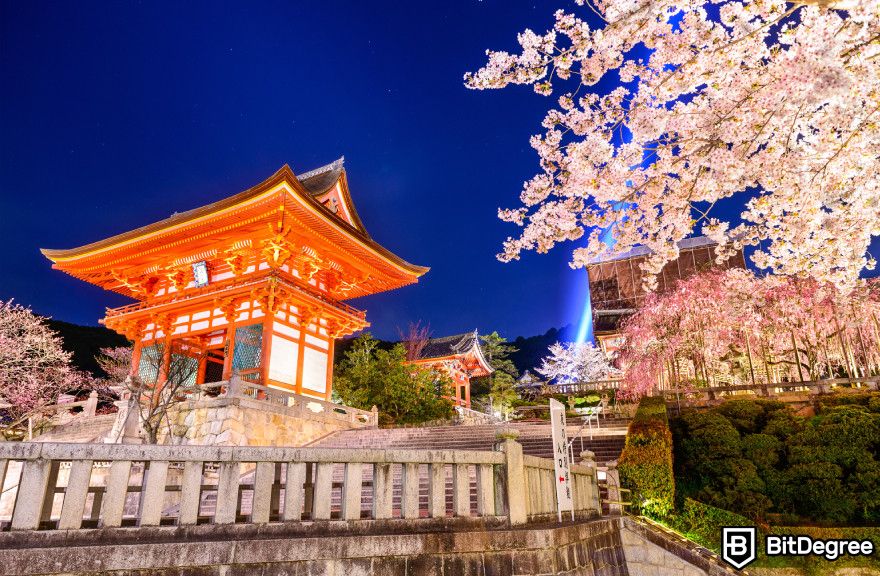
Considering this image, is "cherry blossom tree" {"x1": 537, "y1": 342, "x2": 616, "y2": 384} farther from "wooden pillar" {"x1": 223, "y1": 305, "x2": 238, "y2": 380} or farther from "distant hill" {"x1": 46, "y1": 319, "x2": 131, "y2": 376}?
"distant hill" {"x1": 46, "y1": 319, "x2": 131, "y2": 376}

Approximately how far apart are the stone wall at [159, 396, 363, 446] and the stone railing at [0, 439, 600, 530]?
9439 millimetres

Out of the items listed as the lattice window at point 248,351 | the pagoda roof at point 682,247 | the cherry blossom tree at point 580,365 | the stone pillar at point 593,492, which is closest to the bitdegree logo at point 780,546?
the stone pillar at point 593,492

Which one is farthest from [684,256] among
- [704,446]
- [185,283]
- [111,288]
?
[111,288]

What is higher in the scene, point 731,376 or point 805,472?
point 731,376

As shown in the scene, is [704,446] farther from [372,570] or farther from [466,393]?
[466,393]

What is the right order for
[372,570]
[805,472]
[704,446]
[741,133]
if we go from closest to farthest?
1. [372,570]
2. [741,133]
3. [805,472]
4. [704,446]

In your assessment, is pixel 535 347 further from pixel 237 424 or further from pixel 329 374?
pixel 237 424

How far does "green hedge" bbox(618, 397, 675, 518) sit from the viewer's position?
10.9 metres

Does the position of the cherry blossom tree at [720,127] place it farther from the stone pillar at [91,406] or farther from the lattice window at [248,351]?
the stone pillar at [91,406]

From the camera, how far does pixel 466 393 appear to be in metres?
36.5

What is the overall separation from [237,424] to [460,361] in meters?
21.9

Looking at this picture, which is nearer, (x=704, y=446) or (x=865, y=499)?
(x=865, y=499)

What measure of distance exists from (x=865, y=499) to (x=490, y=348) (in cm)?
3196

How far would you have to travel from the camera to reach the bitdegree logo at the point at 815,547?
1002cm
